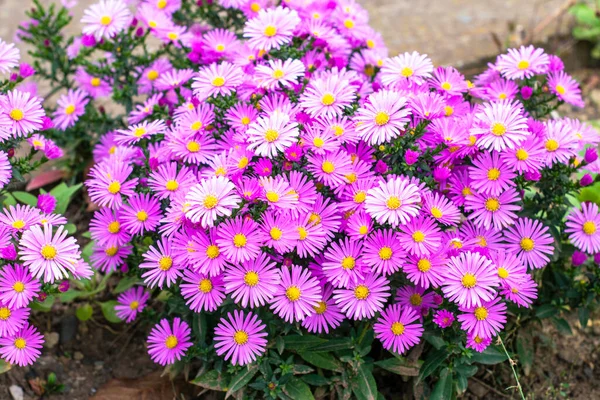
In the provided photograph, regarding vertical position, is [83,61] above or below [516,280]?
above

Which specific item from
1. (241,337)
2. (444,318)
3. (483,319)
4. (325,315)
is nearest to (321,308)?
(325,315)

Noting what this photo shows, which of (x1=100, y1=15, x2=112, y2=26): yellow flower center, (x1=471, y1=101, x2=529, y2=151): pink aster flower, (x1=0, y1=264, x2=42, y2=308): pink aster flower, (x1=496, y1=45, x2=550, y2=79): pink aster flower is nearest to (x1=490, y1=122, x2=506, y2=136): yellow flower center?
(x1=471, y1=101, x2=529, y2=151): pink aster flower

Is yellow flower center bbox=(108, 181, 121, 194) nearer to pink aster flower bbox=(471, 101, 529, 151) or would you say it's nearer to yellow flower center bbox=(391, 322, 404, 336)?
yellow flower center bbox=(391, 322, 404, 336)

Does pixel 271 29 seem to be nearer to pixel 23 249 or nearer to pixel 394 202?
pixel 394 202

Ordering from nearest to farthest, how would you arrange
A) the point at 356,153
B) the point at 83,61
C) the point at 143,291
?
the point at 356,153, the point at 143,291, the point at 83,61

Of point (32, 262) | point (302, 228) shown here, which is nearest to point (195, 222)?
point (302, 228)

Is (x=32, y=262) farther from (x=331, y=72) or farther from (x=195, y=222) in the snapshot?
(x=331, y=72)

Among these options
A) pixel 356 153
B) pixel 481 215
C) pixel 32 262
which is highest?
pixel 356 153
